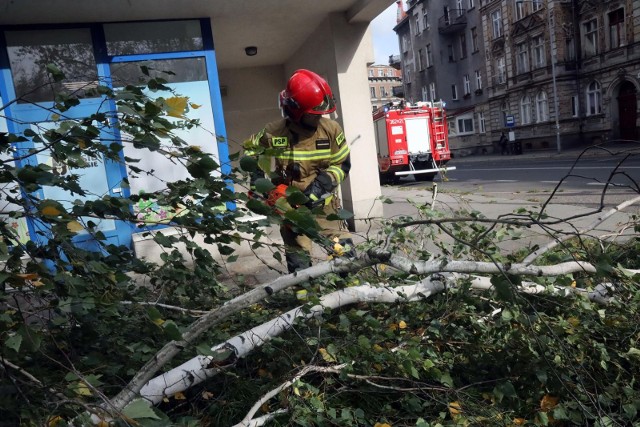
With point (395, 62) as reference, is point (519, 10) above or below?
below

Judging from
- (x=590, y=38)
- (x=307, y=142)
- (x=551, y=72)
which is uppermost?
(x=590, y=38)

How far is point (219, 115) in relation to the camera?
6516 mm

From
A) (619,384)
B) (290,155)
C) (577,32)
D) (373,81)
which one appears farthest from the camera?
(373,81)

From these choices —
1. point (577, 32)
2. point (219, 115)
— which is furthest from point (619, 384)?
point (577, 32)

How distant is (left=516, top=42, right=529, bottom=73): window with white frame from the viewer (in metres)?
31.7

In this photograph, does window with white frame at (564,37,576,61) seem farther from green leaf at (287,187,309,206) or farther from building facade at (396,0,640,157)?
green leaf at (287,187,309,206)

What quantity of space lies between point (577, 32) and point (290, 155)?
3127cm

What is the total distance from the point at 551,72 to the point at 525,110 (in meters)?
3.47

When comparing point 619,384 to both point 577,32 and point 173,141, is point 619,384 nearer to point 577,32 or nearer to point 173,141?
point 173,141

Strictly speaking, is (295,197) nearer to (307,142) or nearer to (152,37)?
(307,142)

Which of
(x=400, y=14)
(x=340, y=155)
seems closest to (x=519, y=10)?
(x=400, y=14)

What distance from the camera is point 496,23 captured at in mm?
35031

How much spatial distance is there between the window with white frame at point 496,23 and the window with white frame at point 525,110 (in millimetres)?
5837

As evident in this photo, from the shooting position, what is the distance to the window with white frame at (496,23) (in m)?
34.5
